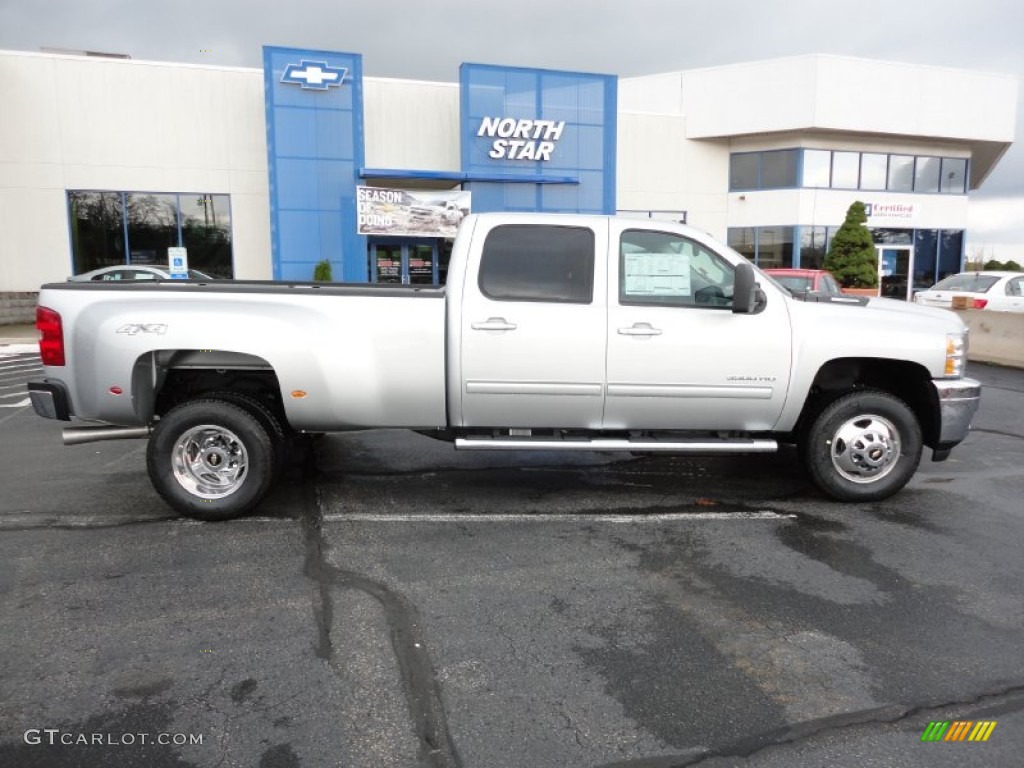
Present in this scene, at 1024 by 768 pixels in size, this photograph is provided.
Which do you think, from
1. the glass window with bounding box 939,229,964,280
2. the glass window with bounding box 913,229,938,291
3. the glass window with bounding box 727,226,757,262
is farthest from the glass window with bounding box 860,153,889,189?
the glass window with bounding box 727,226,757,262

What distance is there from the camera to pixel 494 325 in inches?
202

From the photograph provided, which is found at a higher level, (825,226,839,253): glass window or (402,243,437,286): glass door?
(825,226,839,253): glass window

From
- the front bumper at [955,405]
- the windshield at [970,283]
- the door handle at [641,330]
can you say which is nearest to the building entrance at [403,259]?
the windshield at [970,283]

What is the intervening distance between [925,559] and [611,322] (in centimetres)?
242

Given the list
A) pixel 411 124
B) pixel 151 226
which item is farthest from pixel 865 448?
pixel 151 226

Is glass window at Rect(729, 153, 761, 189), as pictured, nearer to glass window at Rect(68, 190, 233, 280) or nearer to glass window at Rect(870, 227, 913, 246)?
glass window at Rect(870, 227, 913, 246)

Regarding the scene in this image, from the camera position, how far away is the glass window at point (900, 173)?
98.8ft

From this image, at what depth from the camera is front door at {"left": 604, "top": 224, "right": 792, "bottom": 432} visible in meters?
5.20

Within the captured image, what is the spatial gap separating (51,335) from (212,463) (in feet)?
4.27

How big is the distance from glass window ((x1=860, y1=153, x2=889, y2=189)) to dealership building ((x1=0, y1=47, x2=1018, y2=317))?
1.40 meters

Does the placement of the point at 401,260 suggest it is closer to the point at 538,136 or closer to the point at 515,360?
the point at 538,136

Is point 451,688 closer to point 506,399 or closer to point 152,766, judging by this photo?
point 152,766

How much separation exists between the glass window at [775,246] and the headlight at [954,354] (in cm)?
2490

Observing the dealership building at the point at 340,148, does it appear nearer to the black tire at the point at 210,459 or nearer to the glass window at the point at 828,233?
the glass window at the point at 828,233
